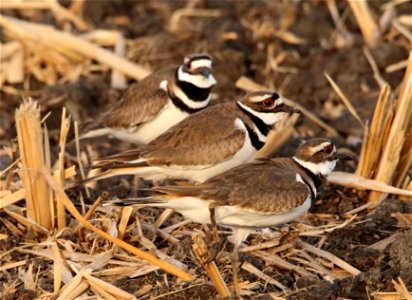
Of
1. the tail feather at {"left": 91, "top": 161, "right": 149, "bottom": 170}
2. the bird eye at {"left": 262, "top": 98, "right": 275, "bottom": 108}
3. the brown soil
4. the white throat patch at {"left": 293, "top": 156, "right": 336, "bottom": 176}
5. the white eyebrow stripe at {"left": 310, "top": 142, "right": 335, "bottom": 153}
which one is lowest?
the brown soil

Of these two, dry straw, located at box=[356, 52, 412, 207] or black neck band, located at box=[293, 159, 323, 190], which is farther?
dry straw, located at box=[356, 52, 412, 207]

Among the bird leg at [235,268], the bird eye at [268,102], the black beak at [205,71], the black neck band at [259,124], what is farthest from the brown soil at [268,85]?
the black beak at [205,71]

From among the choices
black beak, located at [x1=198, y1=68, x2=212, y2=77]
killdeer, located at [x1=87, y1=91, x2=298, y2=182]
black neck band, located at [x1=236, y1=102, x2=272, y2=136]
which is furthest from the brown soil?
black beak, located at [x1=198, y1=68, x2=212, y2=77]

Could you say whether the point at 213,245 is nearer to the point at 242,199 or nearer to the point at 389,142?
the point at 242,199

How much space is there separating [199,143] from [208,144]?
7 cm

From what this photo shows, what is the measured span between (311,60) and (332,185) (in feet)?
11.3

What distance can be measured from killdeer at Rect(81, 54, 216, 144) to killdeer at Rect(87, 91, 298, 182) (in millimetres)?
906

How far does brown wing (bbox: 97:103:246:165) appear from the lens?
764 cm

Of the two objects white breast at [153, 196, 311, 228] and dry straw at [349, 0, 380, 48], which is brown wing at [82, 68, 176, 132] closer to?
white breast at [153, 196, 311, 228]

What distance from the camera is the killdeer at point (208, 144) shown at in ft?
25.1

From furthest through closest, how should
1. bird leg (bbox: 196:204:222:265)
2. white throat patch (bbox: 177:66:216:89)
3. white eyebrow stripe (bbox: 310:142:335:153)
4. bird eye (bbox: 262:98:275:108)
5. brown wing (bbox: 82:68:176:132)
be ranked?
brown wing (bbox: 82:68:176:132), white throat patch (bbox: 177:66:216:89), bird eye (bbox: 262:98:275:108), white eyebrow stripe (bbox: 310:142:335:153), bird leg (bbox: 196:204:222:265)

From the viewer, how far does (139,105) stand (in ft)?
29.1

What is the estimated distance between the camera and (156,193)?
6.94 meters

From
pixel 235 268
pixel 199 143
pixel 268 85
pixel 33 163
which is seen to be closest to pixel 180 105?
pixel 199 143
